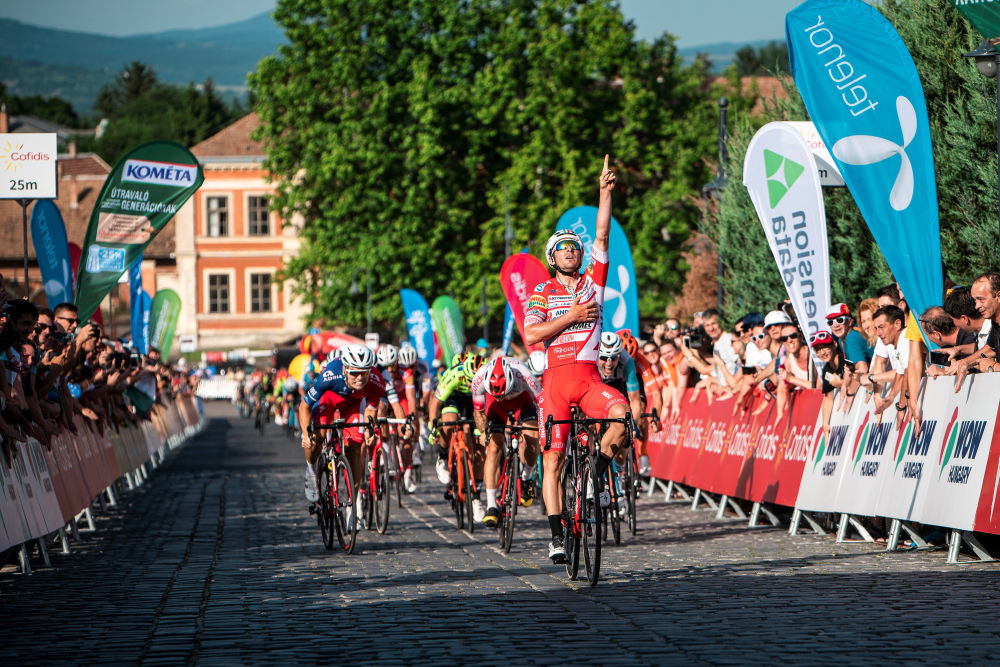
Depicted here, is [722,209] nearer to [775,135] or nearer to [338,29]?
[775,135]

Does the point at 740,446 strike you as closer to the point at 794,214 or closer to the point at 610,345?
the point at 794,214

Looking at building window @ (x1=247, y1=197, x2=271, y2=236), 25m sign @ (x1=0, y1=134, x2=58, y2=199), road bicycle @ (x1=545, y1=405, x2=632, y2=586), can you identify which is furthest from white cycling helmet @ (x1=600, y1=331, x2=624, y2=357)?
building window @ (x1=247, y1=197, x2=271, y2=236)

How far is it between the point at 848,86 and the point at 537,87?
124 feet

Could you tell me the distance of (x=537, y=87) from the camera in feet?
167

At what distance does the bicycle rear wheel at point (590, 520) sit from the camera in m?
9.85

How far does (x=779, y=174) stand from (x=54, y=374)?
7436mm

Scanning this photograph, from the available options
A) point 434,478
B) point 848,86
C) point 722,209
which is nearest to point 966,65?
point 848,86

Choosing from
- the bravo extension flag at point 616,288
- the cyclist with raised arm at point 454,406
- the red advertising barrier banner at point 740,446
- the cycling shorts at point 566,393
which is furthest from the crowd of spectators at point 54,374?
the red advertising barrier banner at point 740,446

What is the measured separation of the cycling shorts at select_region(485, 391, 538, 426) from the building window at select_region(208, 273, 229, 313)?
77.0 meters

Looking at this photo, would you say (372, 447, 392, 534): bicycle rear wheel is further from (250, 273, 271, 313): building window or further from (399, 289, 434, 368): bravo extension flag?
(250, 273, 271, 313): building window

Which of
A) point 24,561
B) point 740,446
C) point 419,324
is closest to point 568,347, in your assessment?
point 24,561

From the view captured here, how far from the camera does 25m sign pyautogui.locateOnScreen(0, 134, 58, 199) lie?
65.3 feet

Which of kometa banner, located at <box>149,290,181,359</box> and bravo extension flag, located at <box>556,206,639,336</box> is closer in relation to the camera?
bravo extension flag, located at <box>556,206,639,336</box>

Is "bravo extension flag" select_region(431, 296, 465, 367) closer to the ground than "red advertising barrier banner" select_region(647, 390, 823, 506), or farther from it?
farther from it
